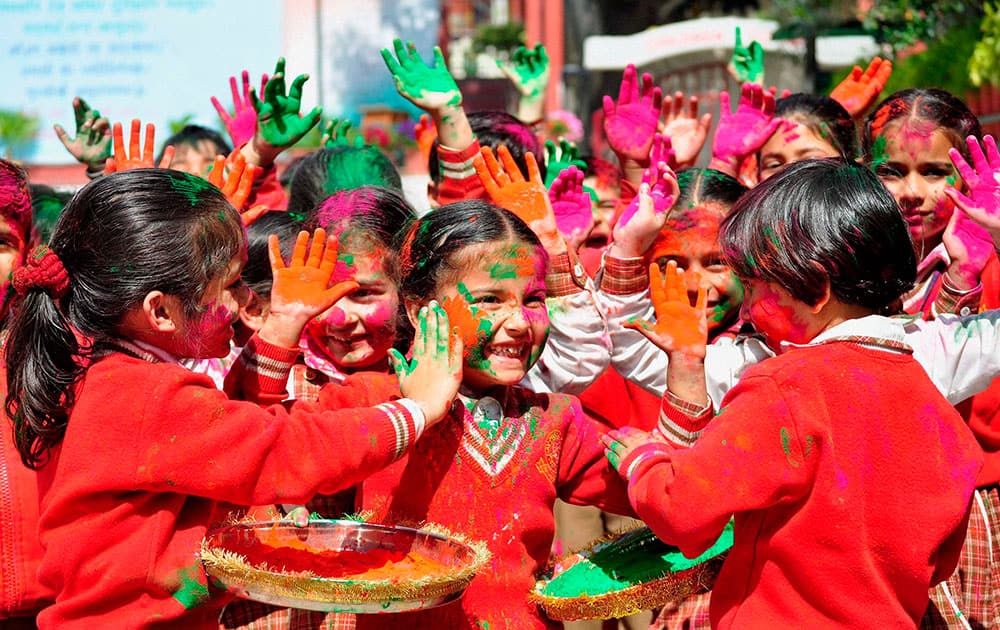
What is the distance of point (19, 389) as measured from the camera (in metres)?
2.56

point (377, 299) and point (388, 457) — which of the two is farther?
point (377, 299)

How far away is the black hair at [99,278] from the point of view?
98.5 inches

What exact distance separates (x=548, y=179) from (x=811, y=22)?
820cm

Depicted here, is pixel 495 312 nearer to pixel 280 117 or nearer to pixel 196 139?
pixel 280 117

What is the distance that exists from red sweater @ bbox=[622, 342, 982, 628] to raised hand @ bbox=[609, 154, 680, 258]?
79cm

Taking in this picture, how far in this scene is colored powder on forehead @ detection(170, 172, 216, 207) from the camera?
8.50ft

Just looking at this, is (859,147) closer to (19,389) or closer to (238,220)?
(238,220)

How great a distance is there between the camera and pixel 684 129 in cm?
479

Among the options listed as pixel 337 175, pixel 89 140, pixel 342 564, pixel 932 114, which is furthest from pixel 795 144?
pixel 89 140

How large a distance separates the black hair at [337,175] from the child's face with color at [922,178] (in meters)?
1.70

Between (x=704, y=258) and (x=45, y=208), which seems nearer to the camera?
(x=704, y=258)

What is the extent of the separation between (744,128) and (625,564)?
7.46 ft

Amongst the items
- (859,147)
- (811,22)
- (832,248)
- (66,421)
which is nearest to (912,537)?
(832,248)

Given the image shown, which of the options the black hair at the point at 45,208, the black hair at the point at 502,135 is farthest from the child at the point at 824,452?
the black hair at the point at 45,208
